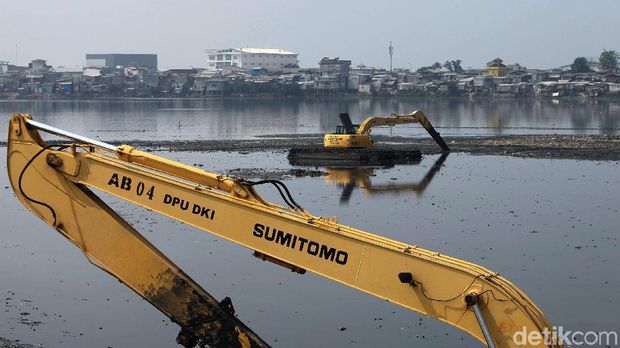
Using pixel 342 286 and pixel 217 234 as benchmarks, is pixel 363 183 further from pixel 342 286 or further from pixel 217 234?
pixel 217 234

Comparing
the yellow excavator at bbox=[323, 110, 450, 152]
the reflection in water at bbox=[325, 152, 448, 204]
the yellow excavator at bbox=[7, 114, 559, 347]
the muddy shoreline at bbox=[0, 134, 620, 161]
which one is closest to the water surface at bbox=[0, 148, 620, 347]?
the reflection in water at bbox=[325, 152, 448, 204]

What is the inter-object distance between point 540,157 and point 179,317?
48.5 m

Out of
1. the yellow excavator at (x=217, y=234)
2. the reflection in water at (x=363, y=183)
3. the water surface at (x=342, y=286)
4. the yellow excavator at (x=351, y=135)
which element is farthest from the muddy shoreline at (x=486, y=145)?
the yellow excavator at (x=217, y=234)

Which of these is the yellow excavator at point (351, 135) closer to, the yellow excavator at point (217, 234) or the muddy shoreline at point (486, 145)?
the muddy shoreline at point (486, 145)

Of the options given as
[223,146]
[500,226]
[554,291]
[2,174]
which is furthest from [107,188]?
[223,146]

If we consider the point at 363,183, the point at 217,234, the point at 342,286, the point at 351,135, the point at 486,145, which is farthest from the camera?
the point at 486,145

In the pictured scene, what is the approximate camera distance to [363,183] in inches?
1756

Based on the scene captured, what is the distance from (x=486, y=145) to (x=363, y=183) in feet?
89.6

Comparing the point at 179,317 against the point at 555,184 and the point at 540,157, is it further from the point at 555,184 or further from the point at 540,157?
the point at 540,157

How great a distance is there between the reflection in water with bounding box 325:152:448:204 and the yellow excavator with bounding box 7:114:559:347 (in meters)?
25.5

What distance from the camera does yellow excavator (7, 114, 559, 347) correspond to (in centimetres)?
998

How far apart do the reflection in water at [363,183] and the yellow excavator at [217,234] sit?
83.6ft

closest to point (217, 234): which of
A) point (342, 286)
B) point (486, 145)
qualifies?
point (342, 286)

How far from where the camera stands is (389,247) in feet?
34.4
